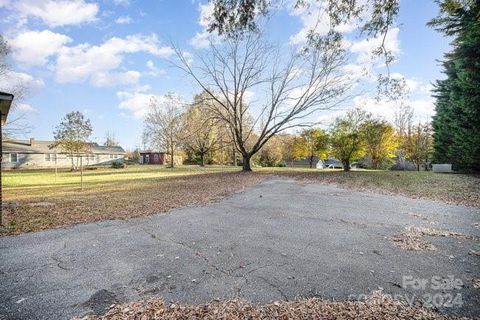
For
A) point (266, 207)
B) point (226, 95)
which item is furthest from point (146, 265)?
point (226, 95)

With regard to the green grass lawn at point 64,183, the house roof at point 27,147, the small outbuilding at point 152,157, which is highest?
the house roof at point 27,147

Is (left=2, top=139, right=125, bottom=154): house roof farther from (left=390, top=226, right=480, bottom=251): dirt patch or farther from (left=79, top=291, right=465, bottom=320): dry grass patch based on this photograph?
(left=390, top=226, right=480, bottom=251): dirt patch

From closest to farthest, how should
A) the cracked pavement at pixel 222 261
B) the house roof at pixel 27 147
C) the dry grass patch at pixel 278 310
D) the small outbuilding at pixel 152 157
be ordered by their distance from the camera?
the dry grass patch at pixel 278 310, the cracked pavement at pixel 222 261, the house roof at pixel 27 147, the small outbuilding at pixel 152 157

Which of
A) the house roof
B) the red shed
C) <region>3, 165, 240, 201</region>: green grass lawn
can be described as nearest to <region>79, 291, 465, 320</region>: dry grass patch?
<region>3, 165, 240, 201</region>: green grass lawn

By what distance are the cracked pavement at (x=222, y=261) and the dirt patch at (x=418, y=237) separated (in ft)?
0.51

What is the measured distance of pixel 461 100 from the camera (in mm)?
15055

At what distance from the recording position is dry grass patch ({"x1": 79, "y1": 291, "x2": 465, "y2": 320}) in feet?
8.76

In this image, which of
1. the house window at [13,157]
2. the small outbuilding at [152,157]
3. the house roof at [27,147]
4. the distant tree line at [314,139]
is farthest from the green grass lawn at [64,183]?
the small outbuilding at [152,157]

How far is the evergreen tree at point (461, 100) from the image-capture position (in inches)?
554

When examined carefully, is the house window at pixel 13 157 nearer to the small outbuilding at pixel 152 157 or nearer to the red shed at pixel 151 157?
the small outbuilding at pixel 152 157

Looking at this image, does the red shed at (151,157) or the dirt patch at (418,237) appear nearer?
the dirt patch at (418,237)

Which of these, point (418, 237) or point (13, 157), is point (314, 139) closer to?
point (418, 237)

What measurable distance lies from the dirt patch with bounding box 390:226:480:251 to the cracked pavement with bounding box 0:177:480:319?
0.16 m

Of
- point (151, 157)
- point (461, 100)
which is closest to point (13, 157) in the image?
point (151, 157)
